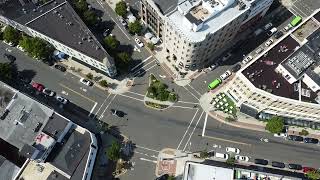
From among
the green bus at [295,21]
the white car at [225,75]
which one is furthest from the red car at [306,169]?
the green bus at [295,21]

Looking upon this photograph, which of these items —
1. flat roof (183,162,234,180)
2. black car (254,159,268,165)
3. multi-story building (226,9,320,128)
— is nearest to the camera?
flat roof (183,162,234,180)

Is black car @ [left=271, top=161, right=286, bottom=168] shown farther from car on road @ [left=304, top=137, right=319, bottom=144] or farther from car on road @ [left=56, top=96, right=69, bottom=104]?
car on road @ [left=56, top=96, right=69, bottom=104]

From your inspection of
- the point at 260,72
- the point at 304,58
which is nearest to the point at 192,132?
the point at 260,72

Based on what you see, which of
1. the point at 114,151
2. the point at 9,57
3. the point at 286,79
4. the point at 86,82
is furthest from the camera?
the point at 9,57

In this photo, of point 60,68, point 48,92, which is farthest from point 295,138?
point 48,92

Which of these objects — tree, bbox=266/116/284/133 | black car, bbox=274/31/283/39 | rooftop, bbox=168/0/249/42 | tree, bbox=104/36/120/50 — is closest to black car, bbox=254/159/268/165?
tree, bbox=266/116/284/133

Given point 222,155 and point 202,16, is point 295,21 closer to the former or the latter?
point 202,16
